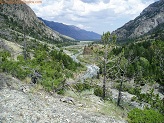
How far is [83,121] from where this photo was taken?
26.9 m

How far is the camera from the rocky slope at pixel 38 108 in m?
25.4

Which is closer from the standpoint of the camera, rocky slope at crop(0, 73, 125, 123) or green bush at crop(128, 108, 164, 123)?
rocky slope at crop(0, 73, 125, 123)

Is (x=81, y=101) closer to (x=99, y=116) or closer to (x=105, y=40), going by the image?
(x=99, y=116)

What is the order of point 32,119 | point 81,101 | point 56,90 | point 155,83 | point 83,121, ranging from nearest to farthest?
1. point 32,119
2. point 83,121
3. point 81,101
4. point 56,90
5. point 155,83

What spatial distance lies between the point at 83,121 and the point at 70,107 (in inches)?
173

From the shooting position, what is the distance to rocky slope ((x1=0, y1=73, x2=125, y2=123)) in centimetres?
2544

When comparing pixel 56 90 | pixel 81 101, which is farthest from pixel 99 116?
pixel 56 90

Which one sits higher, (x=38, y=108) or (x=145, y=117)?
(x=38, y=108)

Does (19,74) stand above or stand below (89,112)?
above

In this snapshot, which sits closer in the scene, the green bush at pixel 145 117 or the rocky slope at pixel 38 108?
the rocky slope at pixel 38 108

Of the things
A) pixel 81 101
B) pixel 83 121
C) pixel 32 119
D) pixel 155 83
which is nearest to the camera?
pixel 32 119

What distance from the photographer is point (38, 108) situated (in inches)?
1094

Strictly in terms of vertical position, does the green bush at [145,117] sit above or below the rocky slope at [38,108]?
below

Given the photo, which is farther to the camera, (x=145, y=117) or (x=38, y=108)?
(x=145, y=117)
